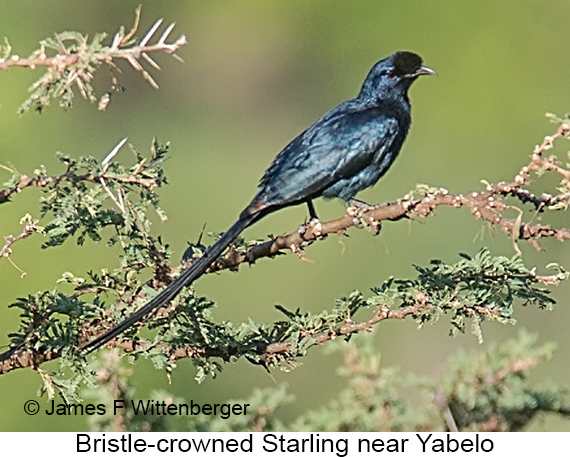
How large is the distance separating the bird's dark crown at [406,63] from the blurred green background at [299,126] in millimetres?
2351

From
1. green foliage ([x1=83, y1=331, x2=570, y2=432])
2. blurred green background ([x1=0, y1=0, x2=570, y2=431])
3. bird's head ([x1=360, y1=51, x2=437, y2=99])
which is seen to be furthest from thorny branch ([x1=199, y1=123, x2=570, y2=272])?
blurred green background ([x1=0, y1=0, x2=570, y2=431])

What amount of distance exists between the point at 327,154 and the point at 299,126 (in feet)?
17.7

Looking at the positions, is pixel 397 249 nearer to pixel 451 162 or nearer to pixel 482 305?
pixel 451 162

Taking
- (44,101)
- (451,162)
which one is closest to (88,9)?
(451,162)

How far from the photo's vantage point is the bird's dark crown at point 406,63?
17.2 ft

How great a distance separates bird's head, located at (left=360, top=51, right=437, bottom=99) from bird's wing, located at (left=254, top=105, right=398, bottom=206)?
0.31 metres

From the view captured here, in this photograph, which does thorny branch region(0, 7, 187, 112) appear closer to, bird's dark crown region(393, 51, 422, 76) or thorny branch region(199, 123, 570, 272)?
thorny branch region(199, 123, 570, 272)

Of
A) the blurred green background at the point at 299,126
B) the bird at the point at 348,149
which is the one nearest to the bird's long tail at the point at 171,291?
the bird at the point at 348,149

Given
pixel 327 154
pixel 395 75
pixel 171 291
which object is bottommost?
pixel 171 291

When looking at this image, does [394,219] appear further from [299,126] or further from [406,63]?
[299,126]

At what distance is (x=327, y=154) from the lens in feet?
15.1

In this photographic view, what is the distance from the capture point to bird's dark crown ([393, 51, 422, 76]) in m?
5.24

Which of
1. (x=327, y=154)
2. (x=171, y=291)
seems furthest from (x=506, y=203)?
(x=327, y=154)

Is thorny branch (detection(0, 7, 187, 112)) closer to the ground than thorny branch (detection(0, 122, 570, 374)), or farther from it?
farther from it
